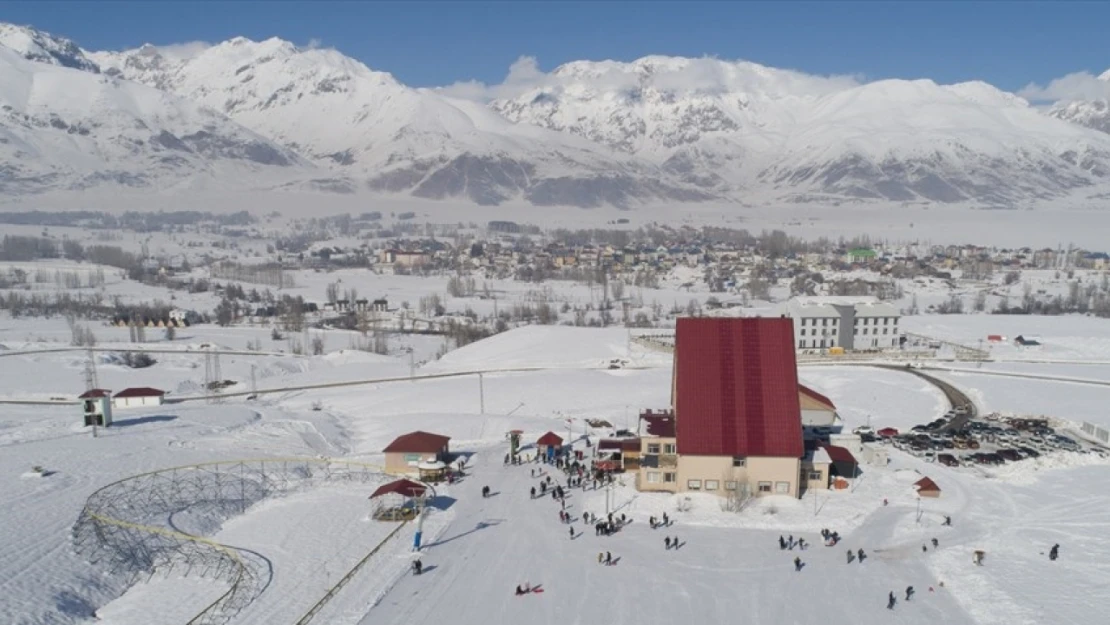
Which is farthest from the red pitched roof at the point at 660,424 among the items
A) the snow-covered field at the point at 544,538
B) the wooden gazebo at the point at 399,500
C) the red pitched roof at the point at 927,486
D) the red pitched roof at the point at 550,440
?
the wooden gazebo at the point at 399,500

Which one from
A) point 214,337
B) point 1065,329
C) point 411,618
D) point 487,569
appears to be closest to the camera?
point 411,618

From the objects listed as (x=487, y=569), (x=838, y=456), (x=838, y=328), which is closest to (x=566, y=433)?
(x=838, y=456)

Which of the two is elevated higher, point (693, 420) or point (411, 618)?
point (693, 420)

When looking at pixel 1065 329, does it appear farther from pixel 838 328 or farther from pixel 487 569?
pixel 487 569

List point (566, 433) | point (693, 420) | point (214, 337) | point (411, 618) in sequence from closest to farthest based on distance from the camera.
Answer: point (411, 618)
point (693, 420)
point (566, 433)
point (214, 337)

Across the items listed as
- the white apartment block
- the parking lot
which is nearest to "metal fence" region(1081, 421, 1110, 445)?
the parking lot

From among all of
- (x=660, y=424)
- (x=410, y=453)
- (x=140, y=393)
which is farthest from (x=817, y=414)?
(x=140, y=393)

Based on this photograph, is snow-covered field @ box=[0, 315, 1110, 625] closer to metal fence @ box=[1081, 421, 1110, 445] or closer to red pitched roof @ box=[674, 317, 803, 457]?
red pitched roof @ box=[674, 317, 803, 457]
